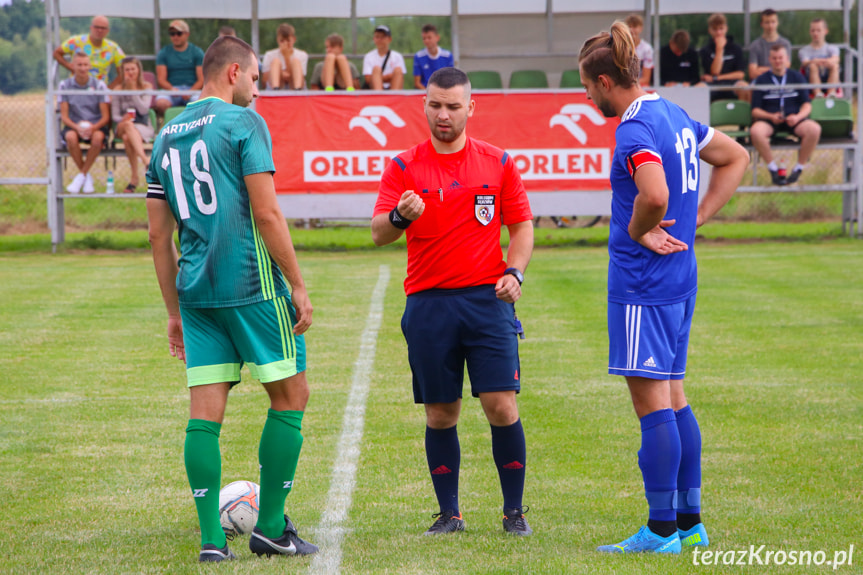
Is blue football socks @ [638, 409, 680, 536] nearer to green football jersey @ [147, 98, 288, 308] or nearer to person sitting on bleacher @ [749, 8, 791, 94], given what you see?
green football jersey @ [147, 98, 288, 308]

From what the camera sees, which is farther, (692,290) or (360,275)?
(360,275)

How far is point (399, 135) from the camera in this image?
15.9 m

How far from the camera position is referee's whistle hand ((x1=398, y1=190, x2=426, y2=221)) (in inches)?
170

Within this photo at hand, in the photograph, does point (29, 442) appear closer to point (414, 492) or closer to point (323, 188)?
point (414, 492)

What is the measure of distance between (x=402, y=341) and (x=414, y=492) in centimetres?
451

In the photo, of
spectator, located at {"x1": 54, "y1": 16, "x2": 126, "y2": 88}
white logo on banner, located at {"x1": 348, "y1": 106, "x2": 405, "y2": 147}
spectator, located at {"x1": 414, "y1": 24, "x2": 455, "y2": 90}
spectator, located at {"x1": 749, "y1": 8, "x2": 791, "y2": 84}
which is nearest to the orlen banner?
white logo on banner, located at {"x1": 348, "y1": 106, "x2": 405, "y2": 147}

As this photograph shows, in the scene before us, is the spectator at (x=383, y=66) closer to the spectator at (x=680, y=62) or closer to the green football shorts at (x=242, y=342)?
the spectator at (x=680, y=62)

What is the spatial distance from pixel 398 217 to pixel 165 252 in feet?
3.26

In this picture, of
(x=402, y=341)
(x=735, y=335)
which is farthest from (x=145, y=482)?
(x=735, y=335)

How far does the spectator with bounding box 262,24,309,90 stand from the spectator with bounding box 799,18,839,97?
8.42 m

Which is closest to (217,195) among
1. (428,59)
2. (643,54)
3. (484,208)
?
(484,208)

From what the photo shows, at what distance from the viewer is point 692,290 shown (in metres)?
4.30

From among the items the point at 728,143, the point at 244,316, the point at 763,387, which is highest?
the point at 728,143

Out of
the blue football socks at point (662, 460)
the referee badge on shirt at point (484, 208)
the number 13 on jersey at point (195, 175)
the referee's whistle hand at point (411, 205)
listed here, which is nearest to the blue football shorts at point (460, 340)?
the referee badge on shirt at point (484, 208)
